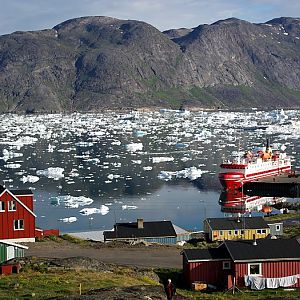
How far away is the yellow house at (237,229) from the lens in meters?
30.8

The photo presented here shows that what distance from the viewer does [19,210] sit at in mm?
26516

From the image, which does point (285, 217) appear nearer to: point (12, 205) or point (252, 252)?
point (12, 205)

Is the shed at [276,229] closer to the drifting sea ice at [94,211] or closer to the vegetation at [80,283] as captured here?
the vegetation at [80,283]

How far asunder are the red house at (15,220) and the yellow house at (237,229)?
8.46 m

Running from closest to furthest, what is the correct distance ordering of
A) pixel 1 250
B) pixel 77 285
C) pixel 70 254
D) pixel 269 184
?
pixel 77 285, pixel 1 250, pixel 70 254, pixel 269 184

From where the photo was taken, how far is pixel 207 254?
70.4 ft

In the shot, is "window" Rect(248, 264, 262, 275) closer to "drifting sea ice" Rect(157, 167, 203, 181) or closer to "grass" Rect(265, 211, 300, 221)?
"grass" Rect(265, 211, 300, 221)

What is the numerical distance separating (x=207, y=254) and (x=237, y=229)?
9.75 meters

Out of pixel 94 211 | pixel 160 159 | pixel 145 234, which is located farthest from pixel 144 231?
pixel 160 159

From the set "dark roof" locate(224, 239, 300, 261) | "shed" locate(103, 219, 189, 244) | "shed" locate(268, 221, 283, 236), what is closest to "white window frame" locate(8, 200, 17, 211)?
"shed" locate(103, 219, 189, 244)

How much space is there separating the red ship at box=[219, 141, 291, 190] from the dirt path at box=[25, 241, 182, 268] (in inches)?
1171

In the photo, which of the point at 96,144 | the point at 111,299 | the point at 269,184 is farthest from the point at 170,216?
the point at 96,144

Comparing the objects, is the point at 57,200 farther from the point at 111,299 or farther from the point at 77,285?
the point at 111,299

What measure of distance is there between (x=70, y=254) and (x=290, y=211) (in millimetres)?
25072
